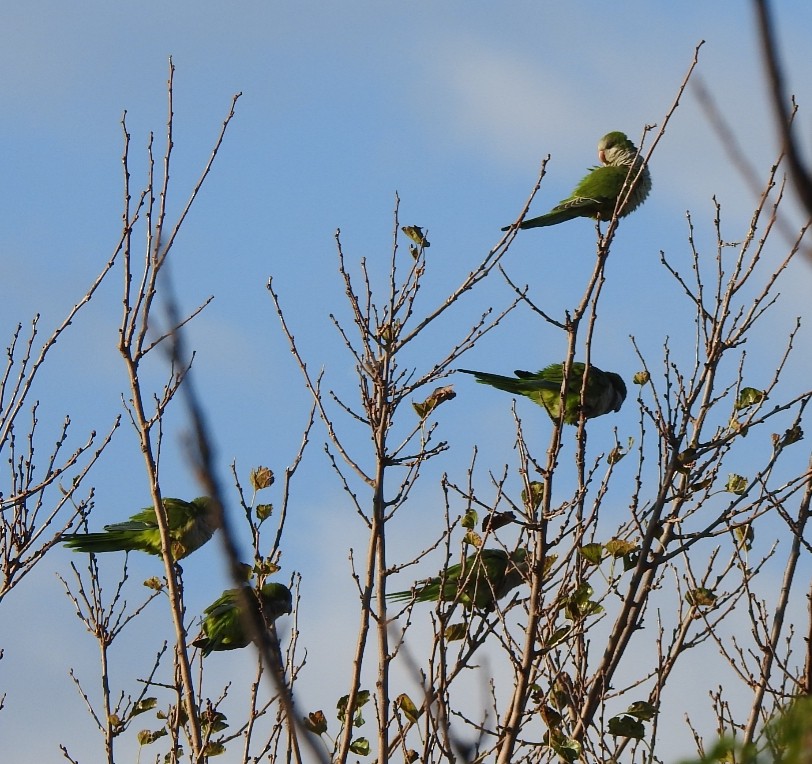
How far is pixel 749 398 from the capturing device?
5504 millimetres

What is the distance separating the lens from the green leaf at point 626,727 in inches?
181

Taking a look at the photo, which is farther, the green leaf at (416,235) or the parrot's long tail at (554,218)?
the parrot's long tail at (554,218)

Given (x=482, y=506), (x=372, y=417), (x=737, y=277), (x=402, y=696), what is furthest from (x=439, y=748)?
(x=737, y=277)

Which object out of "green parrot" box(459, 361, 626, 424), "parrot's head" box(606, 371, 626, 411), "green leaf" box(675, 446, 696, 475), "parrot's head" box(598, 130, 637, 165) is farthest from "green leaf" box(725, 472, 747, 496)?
"parrot's head" box(598, 130, 637, 165)

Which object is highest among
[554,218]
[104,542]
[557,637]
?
[554,218]

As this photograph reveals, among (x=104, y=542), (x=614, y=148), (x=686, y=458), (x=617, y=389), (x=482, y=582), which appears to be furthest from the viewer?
(x=614, y=148)

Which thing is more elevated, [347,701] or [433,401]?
[433,401]

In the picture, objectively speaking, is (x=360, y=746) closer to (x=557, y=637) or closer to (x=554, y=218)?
(x=557, y=637)

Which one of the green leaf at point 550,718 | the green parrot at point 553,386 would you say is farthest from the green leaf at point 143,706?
the green parrot at point 553,386

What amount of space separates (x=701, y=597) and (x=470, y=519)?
114 cm

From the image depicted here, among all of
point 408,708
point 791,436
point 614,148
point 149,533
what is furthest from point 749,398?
point 614,148

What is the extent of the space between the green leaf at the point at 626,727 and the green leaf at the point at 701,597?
2.68ft

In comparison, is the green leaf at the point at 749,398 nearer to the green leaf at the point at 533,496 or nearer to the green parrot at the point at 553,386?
the green leaf at the point at 533,496

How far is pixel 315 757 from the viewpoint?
3.28 feet
